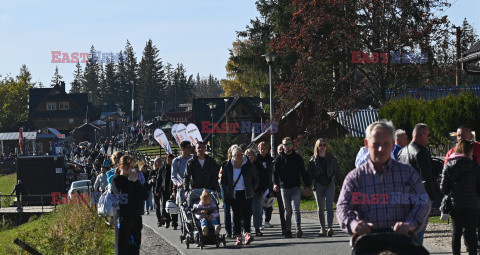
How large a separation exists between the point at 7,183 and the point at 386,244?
6602 cm

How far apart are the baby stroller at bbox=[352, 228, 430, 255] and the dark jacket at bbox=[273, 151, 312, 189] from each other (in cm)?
818

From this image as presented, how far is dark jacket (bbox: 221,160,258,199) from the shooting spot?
1330 centimetres

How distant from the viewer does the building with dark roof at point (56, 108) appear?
120500 mm

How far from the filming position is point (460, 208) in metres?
9.41

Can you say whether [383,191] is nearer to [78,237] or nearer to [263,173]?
[263,173]

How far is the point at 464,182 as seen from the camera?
9398 mm

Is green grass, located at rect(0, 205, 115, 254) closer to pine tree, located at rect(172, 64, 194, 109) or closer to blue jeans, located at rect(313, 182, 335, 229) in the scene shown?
blue jeans, located at rect(313, 182, 335, 229)

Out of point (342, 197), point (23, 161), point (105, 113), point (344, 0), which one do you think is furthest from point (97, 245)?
point (105, 113)

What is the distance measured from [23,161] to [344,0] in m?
28.0

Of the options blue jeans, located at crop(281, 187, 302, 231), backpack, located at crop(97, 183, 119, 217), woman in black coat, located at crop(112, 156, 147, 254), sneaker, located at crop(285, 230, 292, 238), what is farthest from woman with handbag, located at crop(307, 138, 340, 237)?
backpack, located at crop(97, 183, 119, 217)

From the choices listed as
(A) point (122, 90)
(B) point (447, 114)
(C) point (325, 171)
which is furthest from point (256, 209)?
(A) point (122, 90)

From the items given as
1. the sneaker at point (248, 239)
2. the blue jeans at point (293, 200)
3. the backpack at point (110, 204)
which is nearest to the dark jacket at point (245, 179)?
the blue jeans at point (293, 200)

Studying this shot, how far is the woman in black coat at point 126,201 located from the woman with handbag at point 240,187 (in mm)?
3207

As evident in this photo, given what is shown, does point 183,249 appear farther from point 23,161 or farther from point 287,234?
point 23,161
